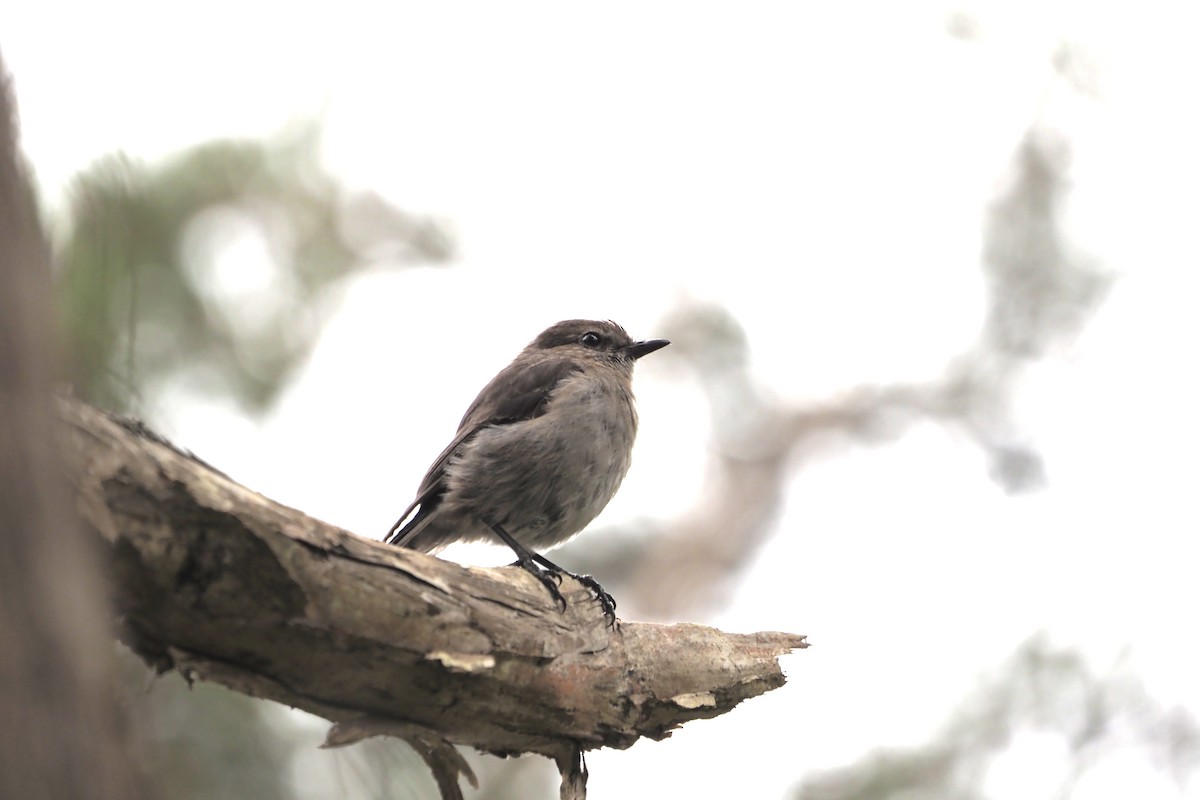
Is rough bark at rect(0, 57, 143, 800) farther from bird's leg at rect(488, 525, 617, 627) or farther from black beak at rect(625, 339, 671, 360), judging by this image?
black beak at rect(625, 339, 671, 360)

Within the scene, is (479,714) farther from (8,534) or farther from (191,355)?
(191,355)

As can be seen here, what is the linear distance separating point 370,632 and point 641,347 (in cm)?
434

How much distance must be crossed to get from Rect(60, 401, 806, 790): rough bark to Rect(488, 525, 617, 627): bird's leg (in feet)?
0.14

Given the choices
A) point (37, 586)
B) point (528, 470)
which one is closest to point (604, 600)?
point (528, 470)

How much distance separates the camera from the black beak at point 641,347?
24.4 ft

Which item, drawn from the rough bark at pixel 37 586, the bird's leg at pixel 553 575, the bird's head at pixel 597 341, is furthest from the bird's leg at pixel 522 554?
the rough bark at pixel 37 586

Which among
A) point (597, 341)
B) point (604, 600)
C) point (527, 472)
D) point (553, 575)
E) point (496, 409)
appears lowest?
point (604, 600)

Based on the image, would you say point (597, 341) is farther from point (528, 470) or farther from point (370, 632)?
point (370, 632)

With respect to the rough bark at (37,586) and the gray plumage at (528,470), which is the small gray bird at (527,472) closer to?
the gray plumage at (528,470)

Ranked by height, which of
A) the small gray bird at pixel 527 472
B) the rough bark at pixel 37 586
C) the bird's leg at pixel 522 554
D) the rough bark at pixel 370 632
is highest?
the small gray bird at pixel 527 472

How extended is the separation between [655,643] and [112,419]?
2363 mm

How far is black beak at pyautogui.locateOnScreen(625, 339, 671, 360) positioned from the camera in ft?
24.4

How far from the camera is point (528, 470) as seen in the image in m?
5.81

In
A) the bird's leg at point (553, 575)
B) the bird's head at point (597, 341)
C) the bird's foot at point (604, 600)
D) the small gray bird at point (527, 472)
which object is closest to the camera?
the bird's leg at point (553, 575)
